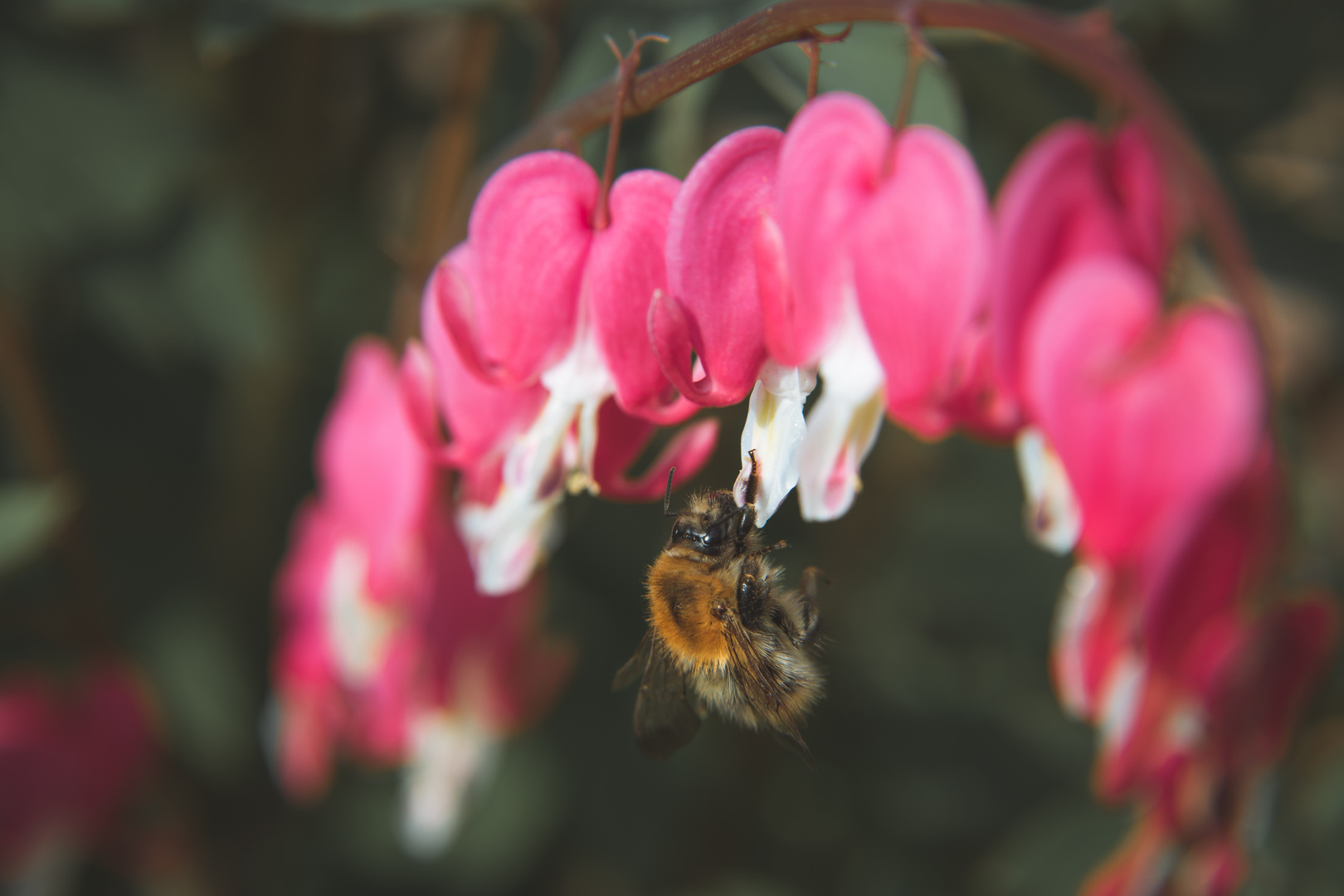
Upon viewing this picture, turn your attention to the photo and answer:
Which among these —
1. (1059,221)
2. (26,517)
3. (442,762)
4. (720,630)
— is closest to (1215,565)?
(1059,221)

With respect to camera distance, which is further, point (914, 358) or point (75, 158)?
point (75, 158)

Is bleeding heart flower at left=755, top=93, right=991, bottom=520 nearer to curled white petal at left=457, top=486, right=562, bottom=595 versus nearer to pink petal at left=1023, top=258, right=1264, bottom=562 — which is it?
pink petal at left=1023, top=258, right=1264, bottom=562

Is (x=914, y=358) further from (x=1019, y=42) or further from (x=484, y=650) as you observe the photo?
(x=484, y=650)

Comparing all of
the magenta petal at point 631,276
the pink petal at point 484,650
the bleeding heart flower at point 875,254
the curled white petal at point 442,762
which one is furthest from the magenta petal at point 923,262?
the curled white petal at point 442,762

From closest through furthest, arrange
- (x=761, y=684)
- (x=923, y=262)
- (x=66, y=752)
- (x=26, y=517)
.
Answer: (x=923, y=262) → (x=761, y=684) → (x=26, y=517) → (x=66, y=752)

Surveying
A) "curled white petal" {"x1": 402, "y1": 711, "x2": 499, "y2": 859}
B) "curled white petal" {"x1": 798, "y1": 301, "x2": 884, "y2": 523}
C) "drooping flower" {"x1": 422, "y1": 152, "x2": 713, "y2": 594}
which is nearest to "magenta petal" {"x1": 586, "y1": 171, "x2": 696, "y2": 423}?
"drooping flower" {"x1": 422, "y1": 152, "x2": 713, "y2": 594}

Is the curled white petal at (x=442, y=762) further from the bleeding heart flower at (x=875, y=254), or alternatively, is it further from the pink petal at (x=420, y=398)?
the bleeding heart flower at (x=875, y=254)

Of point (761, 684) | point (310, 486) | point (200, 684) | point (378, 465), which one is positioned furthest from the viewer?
point (310, 486)
